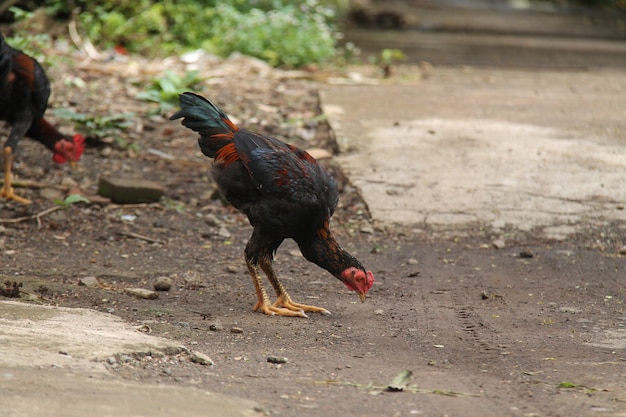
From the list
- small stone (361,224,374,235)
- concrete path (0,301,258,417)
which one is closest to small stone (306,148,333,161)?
small stone (361,224,374,235)

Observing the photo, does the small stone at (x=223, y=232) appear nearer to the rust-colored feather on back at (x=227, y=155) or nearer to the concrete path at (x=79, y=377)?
the rust-colored feather on back at (x=227, y=155)

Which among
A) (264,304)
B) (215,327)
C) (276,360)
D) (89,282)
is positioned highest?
(276,360)

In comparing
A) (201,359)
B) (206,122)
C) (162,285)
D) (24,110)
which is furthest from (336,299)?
(24,110)

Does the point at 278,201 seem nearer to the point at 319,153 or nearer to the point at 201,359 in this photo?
the point at 201,359

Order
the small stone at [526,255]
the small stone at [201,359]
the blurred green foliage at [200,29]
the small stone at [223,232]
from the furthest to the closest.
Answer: the blurred green foliage at [200,29] → the small stone at [223,232] → the small stone at [526,255] → the small stone at [201,359]

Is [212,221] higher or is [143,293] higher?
[143,293]

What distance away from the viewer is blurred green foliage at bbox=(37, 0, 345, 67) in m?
12.5

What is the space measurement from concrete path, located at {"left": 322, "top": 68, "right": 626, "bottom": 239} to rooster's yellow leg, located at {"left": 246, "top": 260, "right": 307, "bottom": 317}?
1955 mm

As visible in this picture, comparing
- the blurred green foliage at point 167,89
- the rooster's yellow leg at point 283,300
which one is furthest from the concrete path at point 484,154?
the rooster's yellow leg at point 283,300

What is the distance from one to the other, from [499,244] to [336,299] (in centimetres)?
166

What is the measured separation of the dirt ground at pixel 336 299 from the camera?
368cm

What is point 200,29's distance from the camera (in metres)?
13.6

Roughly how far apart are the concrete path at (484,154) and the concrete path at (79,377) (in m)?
3.40

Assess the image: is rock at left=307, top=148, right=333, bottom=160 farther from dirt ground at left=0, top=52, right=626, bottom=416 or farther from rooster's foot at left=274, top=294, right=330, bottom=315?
rooster's foot at left=274, top=294, right=330, bottom=315
